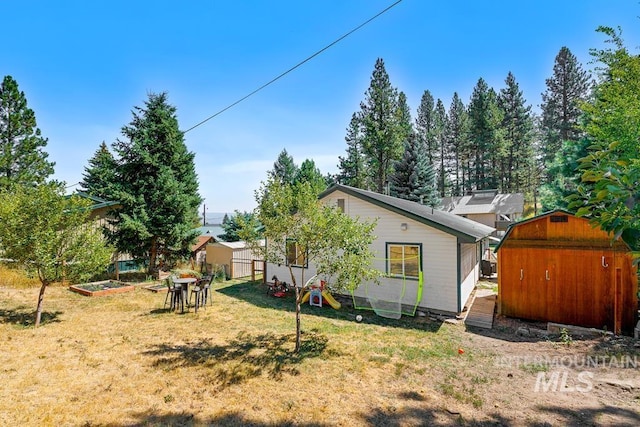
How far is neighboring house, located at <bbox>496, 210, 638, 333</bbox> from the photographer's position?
7785mm

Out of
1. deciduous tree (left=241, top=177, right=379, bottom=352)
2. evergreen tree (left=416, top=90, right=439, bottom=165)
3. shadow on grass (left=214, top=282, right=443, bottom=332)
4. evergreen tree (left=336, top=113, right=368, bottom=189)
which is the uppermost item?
evergreen tree (left=416, top=90, right=439, bottom=165)

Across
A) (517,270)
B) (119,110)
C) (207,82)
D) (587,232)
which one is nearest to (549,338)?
(517,270)

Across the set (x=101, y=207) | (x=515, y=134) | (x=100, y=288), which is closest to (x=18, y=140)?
(x=101, y=207)

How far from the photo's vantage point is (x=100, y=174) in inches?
864

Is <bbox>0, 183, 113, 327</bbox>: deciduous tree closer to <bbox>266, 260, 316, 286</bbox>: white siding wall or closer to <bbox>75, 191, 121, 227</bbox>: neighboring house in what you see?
<bbox>266, 260, 316, 286</bbox>: white siding wall

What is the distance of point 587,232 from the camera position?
822 cm

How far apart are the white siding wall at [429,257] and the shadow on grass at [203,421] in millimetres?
5945

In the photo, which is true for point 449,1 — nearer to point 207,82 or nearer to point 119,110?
point 207,82

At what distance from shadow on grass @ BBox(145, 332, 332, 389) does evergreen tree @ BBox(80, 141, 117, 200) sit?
37.6ft

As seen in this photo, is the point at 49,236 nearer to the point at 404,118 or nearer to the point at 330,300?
the point at 330,300

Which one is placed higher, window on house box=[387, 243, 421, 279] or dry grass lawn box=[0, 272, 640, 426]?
window on house box=[387, 243, 421, 279]

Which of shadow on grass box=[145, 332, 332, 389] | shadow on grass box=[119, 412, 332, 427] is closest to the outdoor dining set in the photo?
shadow on grass box=[145, 332, 332, 389]

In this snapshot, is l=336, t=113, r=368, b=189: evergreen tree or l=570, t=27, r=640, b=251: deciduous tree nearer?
l=570, t=27, r=640, b=251: deciduous tree

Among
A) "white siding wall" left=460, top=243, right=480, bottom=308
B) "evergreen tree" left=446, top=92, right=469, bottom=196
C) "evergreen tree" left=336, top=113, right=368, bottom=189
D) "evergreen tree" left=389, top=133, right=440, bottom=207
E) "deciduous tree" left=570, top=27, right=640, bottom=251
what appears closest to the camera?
"deciduous tree" left=570, top=27, right=640, bottom=251
